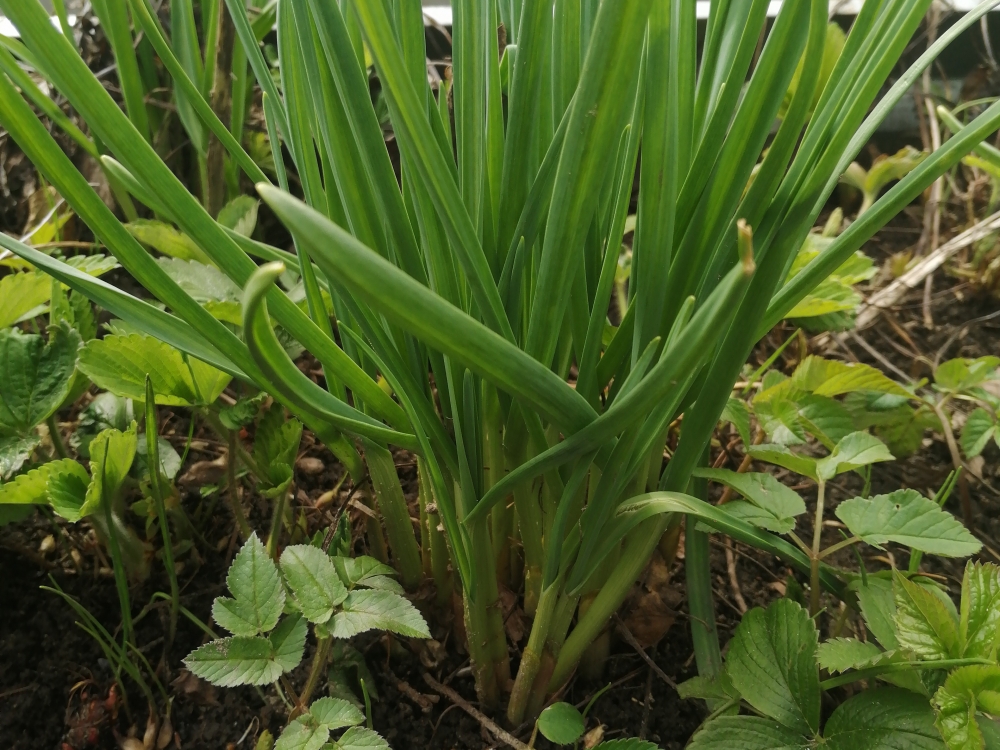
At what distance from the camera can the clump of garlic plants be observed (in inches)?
11.2

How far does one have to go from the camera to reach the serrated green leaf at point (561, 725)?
0.43 metres

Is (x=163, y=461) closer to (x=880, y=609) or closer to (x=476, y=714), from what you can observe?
(x=476, y=714)

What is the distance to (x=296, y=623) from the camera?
443mm

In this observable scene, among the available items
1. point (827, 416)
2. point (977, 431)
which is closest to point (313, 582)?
point (827, 416)

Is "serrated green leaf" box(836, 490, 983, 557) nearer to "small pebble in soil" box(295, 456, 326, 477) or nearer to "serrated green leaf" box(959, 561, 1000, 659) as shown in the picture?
"serrated green leaf" box(959, 561, 1000, 659)

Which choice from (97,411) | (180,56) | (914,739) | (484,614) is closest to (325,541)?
(484,614)

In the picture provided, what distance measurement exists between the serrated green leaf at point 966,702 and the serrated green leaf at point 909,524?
0.30 ft

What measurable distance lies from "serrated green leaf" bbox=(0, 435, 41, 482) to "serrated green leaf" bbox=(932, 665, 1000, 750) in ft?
2.16

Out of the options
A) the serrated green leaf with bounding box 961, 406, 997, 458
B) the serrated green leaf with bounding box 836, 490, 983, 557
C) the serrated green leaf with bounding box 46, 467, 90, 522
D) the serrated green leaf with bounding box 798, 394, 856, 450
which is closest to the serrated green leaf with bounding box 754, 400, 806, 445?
the serrated green leaf with bounding box 798, 394, 856, 450

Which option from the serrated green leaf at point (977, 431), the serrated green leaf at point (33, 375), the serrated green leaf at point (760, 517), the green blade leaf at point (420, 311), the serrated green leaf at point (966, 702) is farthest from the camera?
the serrated green leaf at point (977, 431)

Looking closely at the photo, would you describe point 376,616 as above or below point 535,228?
below

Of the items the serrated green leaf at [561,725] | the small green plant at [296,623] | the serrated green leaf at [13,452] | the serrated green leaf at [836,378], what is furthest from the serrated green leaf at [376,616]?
the serrated green leaf at [836,378]

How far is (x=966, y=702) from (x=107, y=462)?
59cm

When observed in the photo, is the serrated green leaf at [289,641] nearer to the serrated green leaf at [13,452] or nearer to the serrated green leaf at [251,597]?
the serrated green leaf at [251,597]
